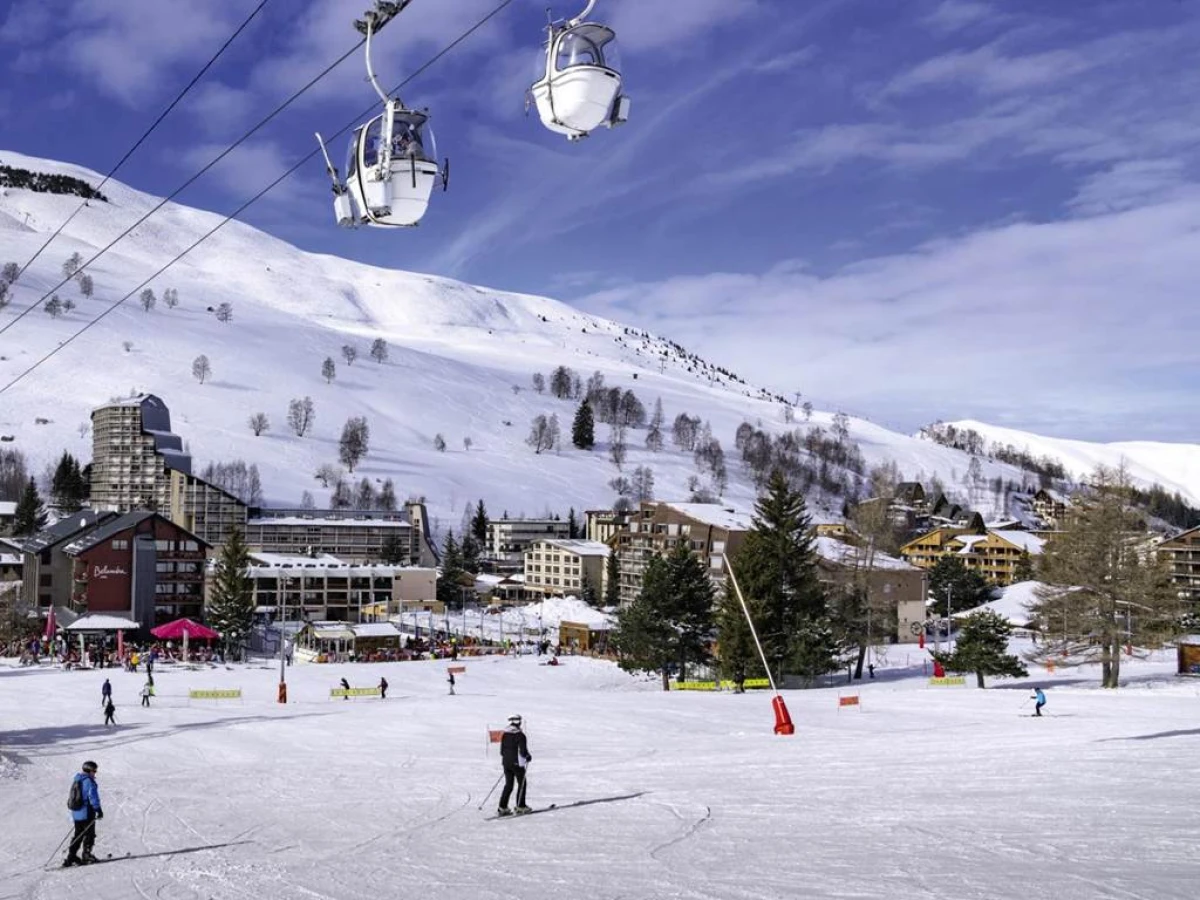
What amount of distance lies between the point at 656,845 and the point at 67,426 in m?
188

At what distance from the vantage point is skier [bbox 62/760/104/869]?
12.6m

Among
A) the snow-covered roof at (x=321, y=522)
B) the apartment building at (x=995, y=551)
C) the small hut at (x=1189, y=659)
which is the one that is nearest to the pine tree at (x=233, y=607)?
the small hut at (x=1189, y=659)

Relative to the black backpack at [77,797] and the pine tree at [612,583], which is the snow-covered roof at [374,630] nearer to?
the pine tree at [612,583]

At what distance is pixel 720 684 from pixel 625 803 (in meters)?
30.6

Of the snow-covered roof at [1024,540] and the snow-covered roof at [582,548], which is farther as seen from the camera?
the snow-covered roof at [1024,540]

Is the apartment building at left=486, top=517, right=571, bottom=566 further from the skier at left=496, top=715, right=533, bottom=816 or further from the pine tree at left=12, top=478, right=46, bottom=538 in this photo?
the skier at left=496, top=715, right=533, bottom=816

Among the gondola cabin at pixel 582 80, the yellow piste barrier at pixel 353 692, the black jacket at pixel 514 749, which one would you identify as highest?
the gondola cabin at pixel 582 80

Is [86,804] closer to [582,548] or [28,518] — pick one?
[582,548]

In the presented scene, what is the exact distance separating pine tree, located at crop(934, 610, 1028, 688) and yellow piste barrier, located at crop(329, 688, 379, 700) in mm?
22897

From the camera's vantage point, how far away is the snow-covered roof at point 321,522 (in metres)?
127

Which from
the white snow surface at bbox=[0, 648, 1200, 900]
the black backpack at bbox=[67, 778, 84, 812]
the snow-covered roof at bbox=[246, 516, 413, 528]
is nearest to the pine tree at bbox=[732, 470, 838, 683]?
the white snow surface at bbox=[0, 648, 1200, 900]

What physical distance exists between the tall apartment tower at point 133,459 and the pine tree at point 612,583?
65949 millimetres

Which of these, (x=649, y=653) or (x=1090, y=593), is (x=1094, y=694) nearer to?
(x=1090, y=593)

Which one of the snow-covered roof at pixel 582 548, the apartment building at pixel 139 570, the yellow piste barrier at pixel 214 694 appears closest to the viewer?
the yellow piste barrier at pixel 214 694
